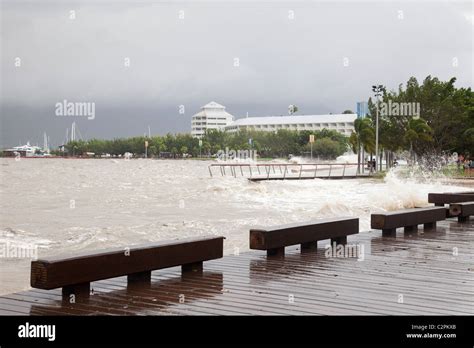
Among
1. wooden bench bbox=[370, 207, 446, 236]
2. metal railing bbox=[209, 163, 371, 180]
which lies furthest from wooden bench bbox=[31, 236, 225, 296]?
metal railing bbox=[209, 163, 371, 180]

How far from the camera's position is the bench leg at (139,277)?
7801mm

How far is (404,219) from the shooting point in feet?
42.4

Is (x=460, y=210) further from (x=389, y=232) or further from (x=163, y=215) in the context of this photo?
(x=163, y=215)

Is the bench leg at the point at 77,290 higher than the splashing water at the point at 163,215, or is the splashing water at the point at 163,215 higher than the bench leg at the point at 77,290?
the bench leg at the point at 77,290

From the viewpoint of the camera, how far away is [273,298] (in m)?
7.14

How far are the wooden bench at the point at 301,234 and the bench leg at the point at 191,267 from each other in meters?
1.08

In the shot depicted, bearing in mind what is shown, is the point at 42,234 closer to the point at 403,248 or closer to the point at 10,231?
the point at 10,231

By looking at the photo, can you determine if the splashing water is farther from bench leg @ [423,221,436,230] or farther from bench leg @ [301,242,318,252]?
bench leg @ [301,242,318,252]

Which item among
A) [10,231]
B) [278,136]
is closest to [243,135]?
[278,136]

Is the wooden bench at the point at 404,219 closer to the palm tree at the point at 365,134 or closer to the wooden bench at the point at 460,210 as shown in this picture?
the wooden bench at the point at 460,210

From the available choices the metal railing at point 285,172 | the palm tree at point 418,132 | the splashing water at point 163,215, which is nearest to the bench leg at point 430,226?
the splashing water at point 163,215

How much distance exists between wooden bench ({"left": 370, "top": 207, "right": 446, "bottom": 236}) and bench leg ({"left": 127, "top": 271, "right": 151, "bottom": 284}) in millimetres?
5868

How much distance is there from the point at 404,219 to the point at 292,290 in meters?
5.92
